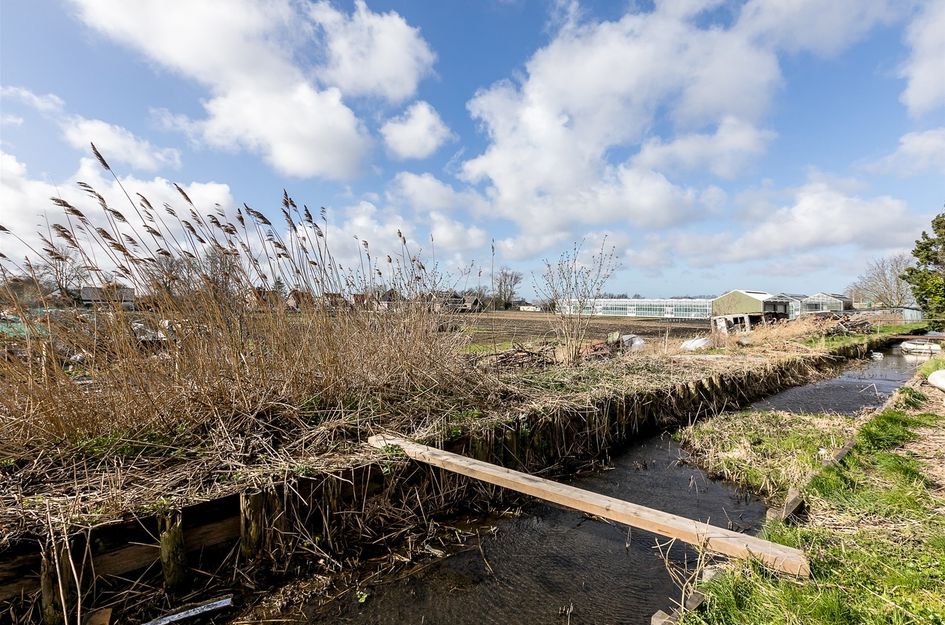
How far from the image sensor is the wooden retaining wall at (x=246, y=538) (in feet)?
8.24

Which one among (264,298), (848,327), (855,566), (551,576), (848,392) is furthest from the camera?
(848,327)

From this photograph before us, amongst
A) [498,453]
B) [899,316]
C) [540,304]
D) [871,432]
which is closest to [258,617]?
[498,453]

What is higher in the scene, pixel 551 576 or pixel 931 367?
pixel 931 367

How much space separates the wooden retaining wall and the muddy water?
51 centimetres

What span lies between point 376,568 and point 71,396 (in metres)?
2.76

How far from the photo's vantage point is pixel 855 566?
251 cm

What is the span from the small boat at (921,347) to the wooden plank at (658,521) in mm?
21163

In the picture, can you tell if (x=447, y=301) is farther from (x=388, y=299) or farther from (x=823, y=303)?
(x=823, y=303)

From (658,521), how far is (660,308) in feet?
163

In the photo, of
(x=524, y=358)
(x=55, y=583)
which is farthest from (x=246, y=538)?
(x=524, y=358)

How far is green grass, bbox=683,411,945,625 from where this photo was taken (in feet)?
6.82

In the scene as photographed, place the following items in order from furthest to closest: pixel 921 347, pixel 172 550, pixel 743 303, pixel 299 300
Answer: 1. pixel 743 303
2. pixel 921 347
3. pixel 299 300
4. pixel 172 550

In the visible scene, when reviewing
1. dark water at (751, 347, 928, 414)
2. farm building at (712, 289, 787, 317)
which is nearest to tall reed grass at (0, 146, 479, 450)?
dark water at (751, 347, 928, 414)

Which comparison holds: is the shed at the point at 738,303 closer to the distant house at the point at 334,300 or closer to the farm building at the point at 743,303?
the farm building at the point at 743,303
